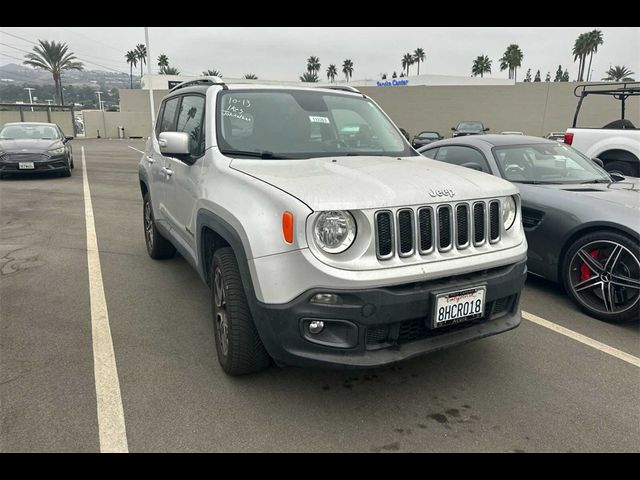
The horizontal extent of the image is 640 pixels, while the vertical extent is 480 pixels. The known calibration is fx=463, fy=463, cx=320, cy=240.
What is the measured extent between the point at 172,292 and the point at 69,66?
4753 cm

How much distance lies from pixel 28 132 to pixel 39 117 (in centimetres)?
2393

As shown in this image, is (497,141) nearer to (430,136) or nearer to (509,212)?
(509,212)

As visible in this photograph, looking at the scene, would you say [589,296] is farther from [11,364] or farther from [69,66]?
[69,66]

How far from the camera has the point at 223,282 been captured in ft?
9.23

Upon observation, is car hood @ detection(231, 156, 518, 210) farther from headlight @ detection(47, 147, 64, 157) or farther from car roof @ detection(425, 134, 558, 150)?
headlight @ detection(47, 147, 64, 157)

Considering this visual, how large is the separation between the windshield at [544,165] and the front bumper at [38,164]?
10808mm

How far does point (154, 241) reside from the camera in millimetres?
5219

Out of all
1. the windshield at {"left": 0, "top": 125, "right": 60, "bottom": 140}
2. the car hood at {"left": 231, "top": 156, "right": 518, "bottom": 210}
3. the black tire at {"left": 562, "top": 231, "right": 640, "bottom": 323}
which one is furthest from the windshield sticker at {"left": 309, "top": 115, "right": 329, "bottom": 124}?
the windshield at {"left": 0, "top": 125, "right": 60, "bottom": 140}

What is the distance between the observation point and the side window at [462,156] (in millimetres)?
5083

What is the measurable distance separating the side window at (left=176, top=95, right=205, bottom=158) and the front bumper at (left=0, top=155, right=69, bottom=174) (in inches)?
353

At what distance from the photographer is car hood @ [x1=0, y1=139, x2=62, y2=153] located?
1122 cm

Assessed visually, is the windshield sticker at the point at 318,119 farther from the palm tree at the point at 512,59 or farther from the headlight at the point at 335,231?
the palm tree at the point at 512,59

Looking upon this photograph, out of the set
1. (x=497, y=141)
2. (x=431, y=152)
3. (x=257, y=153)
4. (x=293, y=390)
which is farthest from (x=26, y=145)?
(x=293, y=390)

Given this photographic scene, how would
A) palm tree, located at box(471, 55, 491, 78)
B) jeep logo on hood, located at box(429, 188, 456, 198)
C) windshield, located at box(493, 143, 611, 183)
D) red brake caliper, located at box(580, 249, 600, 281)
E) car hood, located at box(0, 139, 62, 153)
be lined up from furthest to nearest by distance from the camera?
palm tree, located at box(471, 55, 491, 78), car hood, located at box(0, 139, 62, 153), windshield, located at box(493, 143, 611, 183), red brake caliper, located at box(580, 249, 600, 281), jeep logo on hood, located at box(429, 188, 456, 198)
